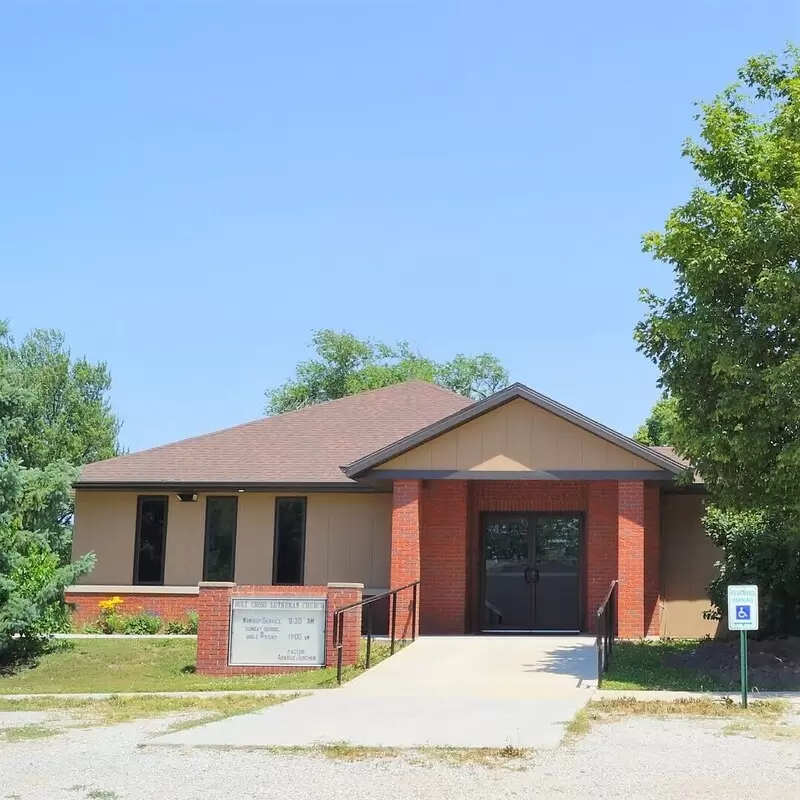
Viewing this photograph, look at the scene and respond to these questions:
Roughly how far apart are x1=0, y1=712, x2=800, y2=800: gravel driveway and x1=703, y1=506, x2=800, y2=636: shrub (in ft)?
26.1

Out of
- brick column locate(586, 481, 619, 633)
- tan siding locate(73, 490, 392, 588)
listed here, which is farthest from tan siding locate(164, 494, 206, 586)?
brick column locate(586, 481, 619, 633)

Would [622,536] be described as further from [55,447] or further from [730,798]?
[55,447]

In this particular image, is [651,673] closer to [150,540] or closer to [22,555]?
[22,555]

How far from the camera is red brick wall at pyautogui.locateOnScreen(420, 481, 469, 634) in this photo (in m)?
20.1

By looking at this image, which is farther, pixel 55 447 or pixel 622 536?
pixel 55 447

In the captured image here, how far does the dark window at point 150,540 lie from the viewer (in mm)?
22531

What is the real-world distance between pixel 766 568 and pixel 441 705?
7.99 metres

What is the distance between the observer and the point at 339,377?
203 feet

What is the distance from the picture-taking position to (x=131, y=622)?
2148 cm

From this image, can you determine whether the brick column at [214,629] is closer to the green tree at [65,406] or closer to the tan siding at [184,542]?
the tan siding at [184,542]

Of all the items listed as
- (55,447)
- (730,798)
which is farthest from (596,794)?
(55,447)

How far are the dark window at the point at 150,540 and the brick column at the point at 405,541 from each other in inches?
234

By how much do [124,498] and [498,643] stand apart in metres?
9.21

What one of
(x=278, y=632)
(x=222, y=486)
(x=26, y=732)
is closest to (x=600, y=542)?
(x=278, y=632)
